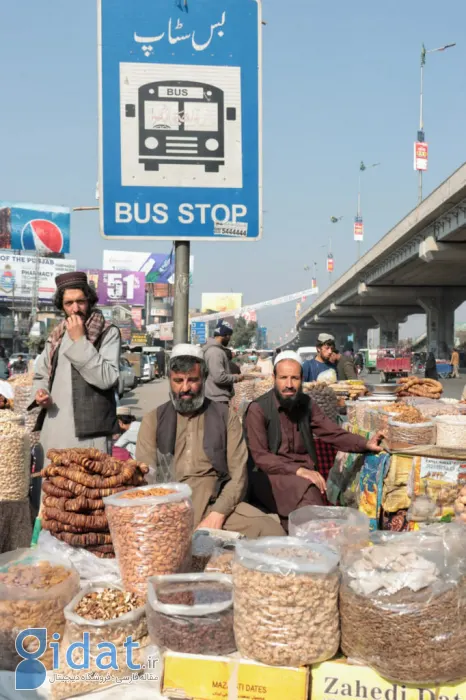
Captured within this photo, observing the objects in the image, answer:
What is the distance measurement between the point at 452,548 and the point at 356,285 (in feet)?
159

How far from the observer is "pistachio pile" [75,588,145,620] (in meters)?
2.44

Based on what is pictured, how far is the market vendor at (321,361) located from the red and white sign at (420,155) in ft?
110

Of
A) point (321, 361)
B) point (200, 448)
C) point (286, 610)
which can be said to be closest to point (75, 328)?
point (200, 448)

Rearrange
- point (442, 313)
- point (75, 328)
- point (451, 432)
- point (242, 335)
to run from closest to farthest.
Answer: point (75, 328) < point (451, 432) < point (442, 313) < point (242, 335)

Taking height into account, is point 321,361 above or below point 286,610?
above

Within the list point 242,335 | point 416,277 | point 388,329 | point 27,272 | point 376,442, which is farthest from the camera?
point 242,335

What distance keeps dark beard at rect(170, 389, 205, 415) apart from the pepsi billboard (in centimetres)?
4738

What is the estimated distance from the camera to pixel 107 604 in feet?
8.21

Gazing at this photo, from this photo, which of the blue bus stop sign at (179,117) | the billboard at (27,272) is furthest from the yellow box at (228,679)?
the billboard at (27,272)

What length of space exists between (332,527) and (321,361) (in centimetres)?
546

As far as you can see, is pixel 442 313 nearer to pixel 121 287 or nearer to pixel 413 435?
pixel 121 287

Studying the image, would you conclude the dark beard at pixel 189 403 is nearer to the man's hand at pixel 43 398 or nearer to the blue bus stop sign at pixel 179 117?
the man's hand at pixel 43 398

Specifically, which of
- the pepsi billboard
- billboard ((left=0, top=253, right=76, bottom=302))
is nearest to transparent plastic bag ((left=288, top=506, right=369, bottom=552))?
the pepsi billboard

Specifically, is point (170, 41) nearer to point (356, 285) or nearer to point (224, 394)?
point (224, 394)
